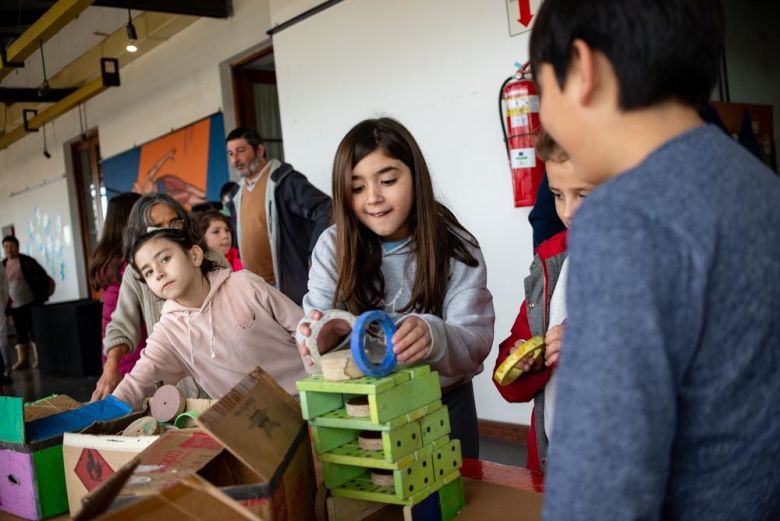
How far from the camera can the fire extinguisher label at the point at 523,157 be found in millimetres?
3496

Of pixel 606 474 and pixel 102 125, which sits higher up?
pixel 102 125

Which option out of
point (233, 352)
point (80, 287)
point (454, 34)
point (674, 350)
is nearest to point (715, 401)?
point (674, 350)

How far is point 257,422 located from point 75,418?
648 mm

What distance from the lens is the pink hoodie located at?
1.97 metres

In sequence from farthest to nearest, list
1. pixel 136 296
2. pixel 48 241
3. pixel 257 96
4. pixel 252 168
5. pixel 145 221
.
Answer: pixel 48 241, pixel 257 96, pixel 252 168, pixel 136 296, pixel 145 221

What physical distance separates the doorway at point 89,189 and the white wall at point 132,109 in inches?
4.9

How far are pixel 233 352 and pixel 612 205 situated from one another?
158cm

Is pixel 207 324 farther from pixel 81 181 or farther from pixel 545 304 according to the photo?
pixel 81 181

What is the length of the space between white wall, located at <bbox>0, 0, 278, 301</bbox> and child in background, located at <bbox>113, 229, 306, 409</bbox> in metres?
4.46

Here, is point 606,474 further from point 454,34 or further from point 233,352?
point 454,34

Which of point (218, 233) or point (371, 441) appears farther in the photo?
point (218, 233)

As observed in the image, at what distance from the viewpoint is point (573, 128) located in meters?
0.68

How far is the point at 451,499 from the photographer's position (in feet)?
3.54

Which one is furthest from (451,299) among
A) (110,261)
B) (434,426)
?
(110,261)
